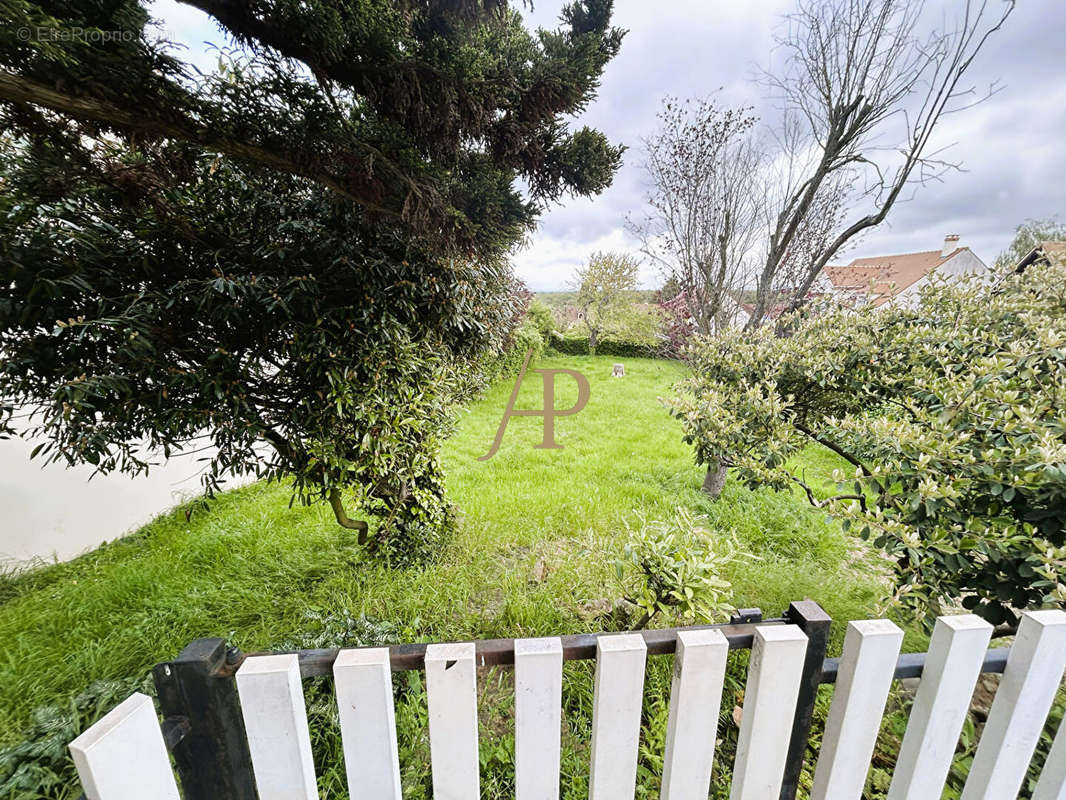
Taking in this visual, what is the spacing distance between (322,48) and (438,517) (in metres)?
2.27

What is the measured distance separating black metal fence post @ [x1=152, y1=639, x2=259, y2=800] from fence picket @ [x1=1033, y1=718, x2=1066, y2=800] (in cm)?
161

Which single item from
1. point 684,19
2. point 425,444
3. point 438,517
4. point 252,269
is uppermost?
point 684,19

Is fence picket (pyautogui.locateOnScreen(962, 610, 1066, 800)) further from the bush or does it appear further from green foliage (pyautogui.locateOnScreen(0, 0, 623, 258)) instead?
the bush

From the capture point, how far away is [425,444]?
2.17 metres

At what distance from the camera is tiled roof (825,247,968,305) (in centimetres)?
235

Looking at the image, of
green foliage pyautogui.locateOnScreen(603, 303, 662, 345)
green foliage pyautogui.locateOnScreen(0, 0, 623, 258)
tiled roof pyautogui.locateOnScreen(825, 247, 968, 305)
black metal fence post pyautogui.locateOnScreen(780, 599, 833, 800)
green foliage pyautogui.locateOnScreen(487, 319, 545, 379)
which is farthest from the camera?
green foliage pyautogui.locateOnScreen(603, 303, 662, 345)

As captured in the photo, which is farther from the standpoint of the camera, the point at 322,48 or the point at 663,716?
the point at 663,716

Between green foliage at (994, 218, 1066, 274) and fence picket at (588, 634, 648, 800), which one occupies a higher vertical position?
green foliage at (994, 218, 1066, 274)

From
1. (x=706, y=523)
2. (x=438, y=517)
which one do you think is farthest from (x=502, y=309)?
(x=706, y=523)

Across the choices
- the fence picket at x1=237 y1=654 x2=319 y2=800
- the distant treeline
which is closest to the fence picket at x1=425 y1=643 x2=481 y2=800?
the fence picket at x1=237 y1=654 x2=319 y2=800

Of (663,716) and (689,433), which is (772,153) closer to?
(689,433)

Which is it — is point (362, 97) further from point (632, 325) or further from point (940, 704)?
point (632, 325)

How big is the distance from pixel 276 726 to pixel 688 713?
720 millimetres

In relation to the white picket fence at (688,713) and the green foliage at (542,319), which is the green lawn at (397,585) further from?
the green foliage at (542,319)
